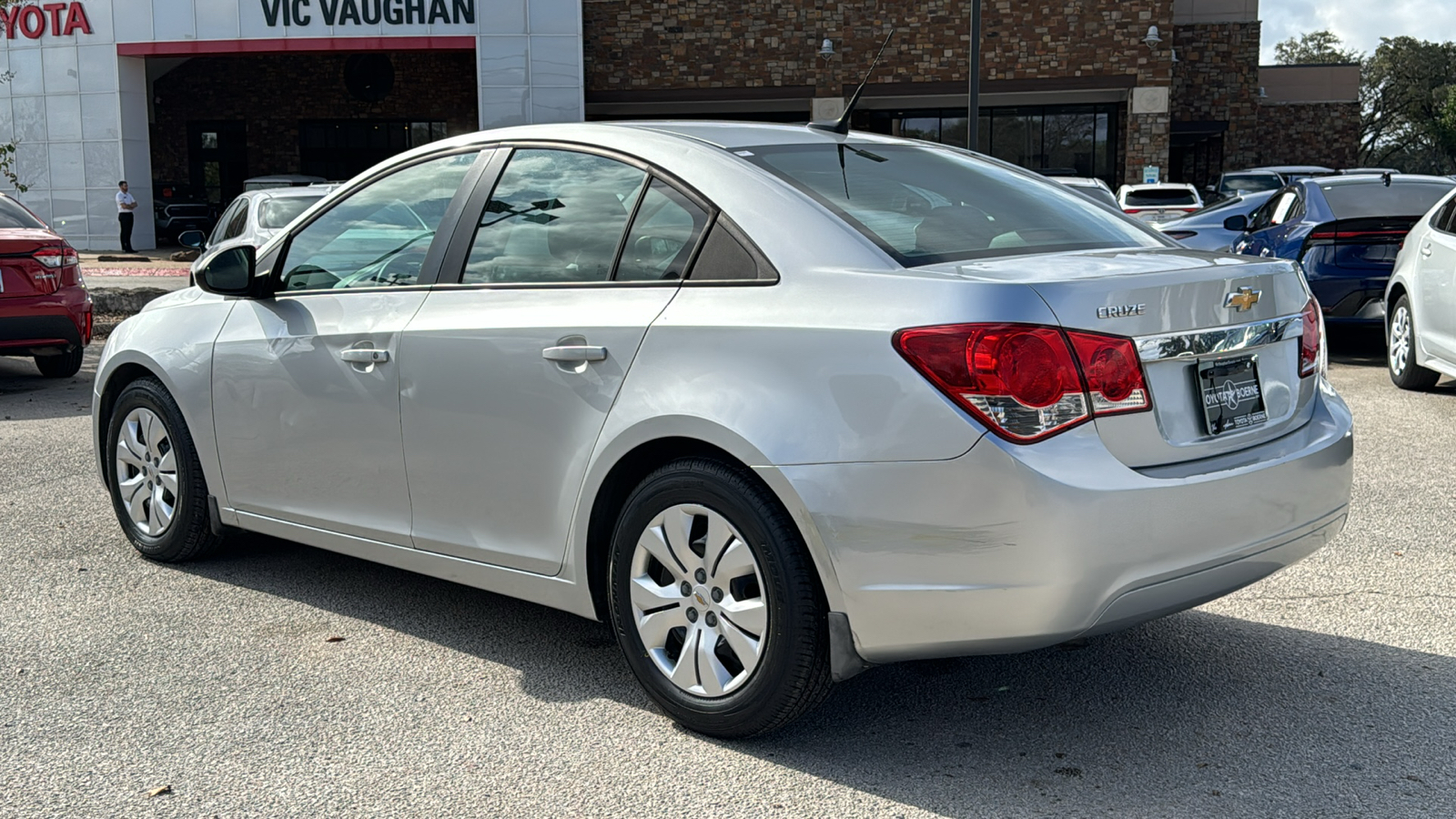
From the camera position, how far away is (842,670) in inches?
131

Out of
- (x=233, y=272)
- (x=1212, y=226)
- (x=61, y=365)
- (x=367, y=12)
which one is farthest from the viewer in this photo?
(x=367, y=12)

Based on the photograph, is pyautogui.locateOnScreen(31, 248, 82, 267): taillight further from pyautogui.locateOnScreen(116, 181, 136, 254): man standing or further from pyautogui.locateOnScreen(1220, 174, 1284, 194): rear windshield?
pyautogui.locateOnScreen(116, 181, 136, 254): man standing

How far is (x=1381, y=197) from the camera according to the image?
463 inches

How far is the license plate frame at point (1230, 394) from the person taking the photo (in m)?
3.38

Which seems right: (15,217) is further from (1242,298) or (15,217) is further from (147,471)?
(1242,298)

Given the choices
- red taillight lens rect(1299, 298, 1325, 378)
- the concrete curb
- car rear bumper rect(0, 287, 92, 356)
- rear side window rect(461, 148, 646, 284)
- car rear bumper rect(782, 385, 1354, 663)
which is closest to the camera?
car rear bumper rect(782, 385, 1354, 663)

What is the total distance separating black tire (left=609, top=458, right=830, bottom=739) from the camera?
3.33m

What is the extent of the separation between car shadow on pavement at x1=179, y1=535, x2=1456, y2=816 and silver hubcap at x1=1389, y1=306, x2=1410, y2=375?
566 centimetres

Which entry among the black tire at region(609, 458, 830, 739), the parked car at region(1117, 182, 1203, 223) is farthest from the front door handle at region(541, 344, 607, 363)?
the parked car at region(1117, 182, 1203, 223)

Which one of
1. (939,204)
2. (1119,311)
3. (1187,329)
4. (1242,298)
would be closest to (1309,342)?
(1242,298)

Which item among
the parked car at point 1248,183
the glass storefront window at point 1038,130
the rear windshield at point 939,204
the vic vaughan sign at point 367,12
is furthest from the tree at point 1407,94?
the rear windshield at point 939,204

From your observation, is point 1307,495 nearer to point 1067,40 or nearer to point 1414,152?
point 1067,40

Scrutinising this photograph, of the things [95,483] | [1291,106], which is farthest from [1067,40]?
[95,483]

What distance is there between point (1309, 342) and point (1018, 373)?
123cm
